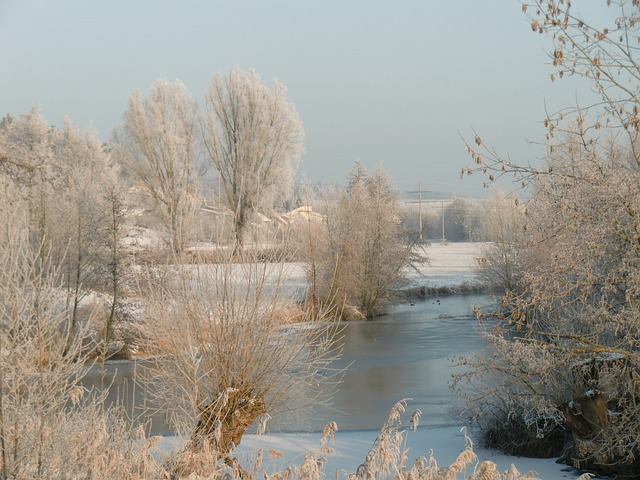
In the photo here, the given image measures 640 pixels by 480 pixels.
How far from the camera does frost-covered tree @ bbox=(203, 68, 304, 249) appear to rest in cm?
4150

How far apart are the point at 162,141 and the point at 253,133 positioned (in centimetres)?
472

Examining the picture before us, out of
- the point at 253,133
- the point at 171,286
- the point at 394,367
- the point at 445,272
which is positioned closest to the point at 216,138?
the point at 253,133

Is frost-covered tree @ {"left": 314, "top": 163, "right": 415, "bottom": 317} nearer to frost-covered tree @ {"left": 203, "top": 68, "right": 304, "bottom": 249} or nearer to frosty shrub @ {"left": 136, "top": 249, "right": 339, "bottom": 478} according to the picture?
frost-covered tree @ {"left": 203, "top": 68, "right": 304, "bottom": 249}

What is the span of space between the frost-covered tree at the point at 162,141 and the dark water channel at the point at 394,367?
14937mm

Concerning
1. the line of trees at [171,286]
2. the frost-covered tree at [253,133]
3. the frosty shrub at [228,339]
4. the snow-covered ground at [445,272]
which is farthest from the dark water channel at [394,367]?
the frost-covered tree at [253,133]

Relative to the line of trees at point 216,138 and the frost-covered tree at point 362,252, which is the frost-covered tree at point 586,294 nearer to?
the frost-covered tree at point 362,252

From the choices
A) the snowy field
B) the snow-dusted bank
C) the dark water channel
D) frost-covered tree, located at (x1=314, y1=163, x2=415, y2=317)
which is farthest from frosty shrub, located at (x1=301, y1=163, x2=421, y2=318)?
the snow-dusted bank

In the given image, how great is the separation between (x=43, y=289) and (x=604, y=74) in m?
5.49

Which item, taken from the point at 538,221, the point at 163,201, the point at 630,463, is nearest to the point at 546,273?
the point at 538,221

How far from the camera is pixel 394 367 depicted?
20.3 meters

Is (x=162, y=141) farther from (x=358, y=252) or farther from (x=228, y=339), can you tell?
(x=228, y=339)

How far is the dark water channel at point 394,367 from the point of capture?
15.3 meters

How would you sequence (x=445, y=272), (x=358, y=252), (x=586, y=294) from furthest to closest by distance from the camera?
(x=445, y=272) → (x=358, y=252) → (x=586, y=294)

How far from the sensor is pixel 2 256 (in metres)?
6.00
